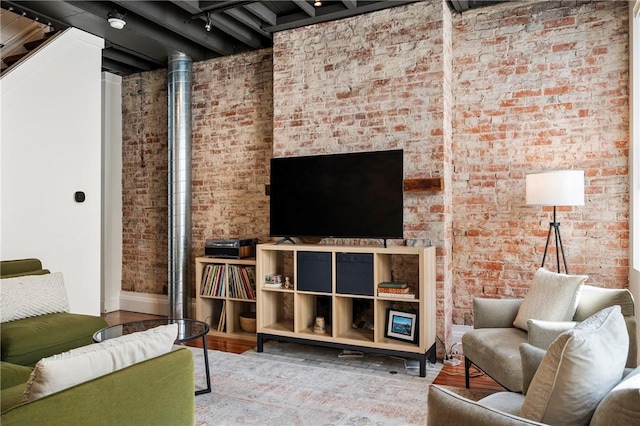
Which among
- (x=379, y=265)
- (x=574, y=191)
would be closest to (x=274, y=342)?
(x=379, y=265)

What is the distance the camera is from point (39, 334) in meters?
3.04

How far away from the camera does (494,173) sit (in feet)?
13.2

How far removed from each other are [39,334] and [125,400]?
6.06ft

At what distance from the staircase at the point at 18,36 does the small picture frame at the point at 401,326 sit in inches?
158

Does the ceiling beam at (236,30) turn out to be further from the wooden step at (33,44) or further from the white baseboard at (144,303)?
the white baseboard at (144,303)

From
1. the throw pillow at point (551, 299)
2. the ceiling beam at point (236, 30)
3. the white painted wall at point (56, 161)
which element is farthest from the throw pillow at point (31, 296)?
the throw pillow at point (551, 299)

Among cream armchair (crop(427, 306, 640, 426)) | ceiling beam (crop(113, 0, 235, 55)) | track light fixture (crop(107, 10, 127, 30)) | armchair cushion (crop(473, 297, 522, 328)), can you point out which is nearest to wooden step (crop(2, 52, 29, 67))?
track light fixture (crop(107, 10, 127, 30))

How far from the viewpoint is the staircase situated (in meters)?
4.29

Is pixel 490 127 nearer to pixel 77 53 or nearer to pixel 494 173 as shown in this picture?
pixel 494 173

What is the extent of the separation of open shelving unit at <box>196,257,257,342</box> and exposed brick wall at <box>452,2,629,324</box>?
2.07m

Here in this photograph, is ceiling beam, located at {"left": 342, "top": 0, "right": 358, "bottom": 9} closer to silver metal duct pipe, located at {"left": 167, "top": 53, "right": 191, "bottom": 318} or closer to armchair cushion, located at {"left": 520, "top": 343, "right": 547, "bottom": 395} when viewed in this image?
silver metal duct pipe, located at {"left": 167, "top": 53, "right": 191, "bottom": 318}

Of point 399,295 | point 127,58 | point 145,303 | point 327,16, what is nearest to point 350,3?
point 327,16

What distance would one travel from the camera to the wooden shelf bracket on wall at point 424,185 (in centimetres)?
382

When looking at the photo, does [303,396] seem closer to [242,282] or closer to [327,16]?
[242,282]
